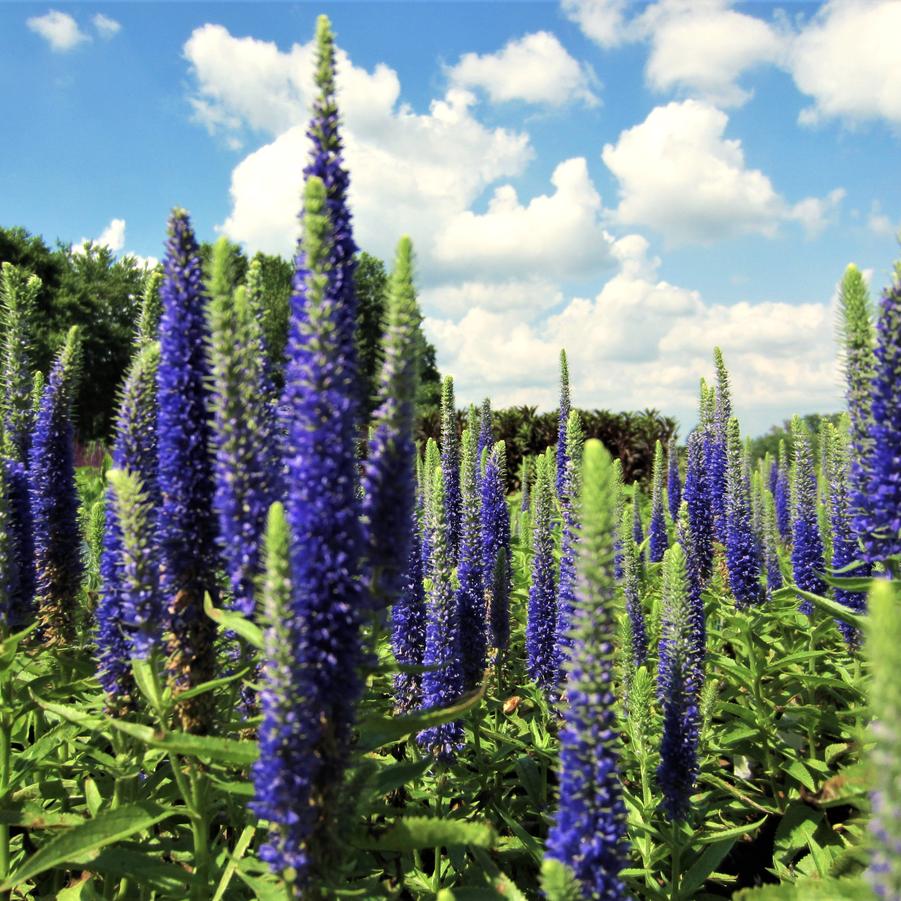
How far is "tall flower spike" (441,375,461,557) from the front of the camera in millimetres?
6855

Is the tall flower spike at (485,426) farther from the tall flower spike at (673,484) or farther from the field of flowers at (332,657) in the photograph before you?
the tall flower spike at (673,484)

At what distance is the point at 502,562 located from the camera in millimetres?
5938

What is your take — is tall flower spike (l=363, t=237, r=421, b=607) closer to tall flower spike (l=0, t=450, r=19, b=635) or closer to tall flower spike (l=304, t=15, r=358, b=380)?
tall flower spike (l=304, t=15, r=358, b=380)

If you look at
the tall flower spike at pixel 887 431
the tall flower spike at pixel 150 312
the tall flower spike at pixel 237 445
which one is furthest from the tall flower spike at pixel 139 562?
the tall flower spike at pixel 887 431

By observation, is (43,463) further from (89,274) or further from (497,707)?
(89,274)

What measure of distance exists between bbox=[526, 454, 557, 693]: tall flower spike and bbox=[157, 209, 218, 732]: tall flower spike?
3.22 m

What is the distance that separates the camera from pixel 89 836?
2523 mm

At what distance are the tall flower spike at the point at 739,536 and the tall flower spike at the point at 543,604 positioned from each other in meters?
2.03

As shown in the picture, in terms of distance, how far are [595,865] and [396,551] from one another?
1192mm

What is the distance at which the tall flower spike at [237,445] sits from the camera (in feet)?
7.67

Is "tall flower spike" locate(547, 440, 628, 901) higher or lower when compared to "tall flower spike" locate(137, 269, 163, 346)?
lower

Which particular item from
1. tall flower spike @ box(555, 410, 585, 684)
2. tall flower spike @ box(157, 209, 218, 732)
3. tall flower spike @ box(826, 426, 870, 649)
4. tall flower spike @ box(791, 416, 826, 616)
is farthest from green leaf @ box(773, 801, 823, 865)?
tall flower spike @ box(157, 209, 218, 732)

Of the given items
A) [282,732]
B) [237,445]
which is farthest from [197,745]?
[237,445]

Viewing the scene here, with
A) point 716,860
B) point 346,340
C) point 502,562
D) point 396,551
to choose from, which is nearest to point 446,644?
point 502,562
